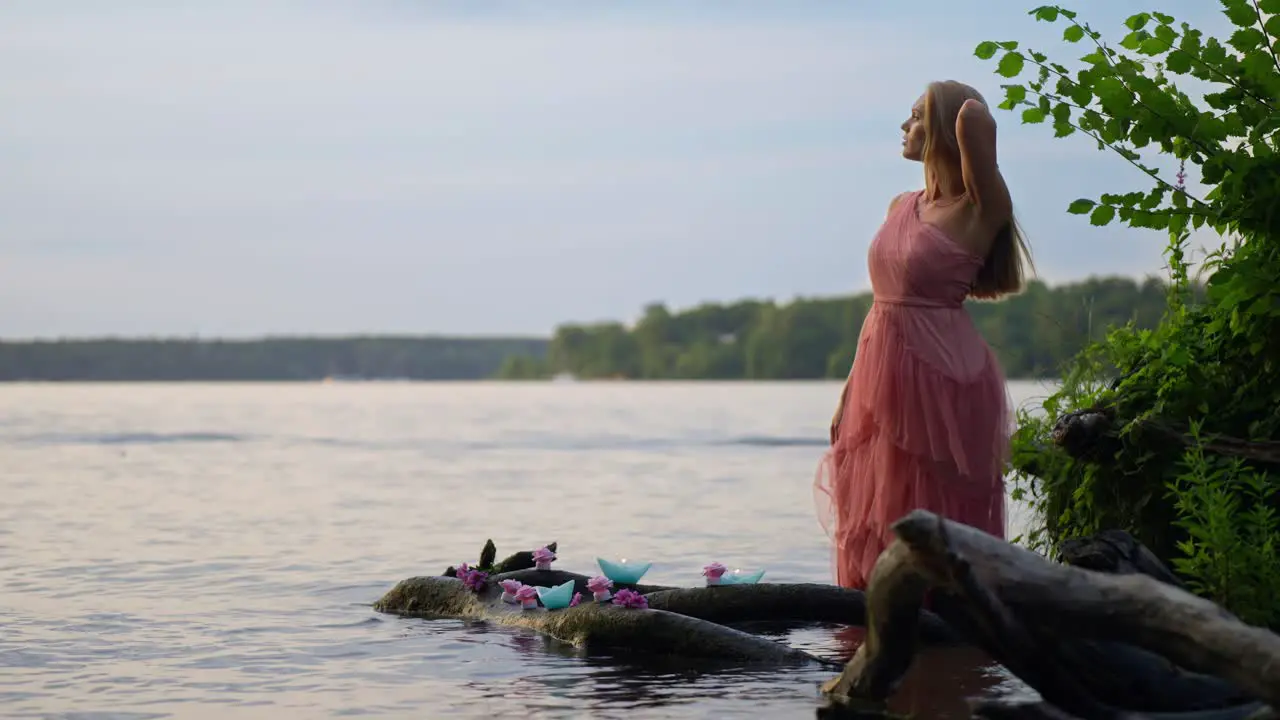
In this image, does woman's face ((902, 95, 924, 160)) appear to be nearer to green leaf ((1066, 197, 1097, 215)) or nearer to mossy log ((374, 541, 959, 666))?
green leaf ((1066, 197, 1097, 215))

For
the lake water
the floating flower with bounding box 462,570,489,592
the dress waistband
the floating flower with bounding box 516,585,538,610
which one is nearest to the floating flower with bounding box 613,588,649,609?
the lake water

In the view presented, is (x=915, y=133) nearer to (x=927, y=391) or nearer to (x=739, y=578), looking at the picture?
(x=927, y=391)

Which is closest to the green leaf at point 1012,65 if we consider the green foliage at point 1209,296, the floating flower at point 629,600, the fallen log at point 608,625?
the green foliage at point 1209,296

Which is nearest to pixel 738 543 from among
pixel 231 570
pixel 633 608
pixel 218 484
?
pixel 231 570

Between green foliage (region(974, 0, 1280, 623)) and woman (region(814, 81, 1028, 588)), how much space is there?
595 mm

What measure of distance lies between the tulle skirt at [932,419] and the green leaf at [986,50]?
4.35 ft

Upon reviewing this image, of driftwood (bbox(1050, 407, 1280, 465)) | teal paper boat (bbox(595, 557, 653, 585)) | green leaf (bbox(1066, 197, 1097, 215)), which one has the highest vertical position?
green leaf (bbox(1066, 197, 1097, 215))

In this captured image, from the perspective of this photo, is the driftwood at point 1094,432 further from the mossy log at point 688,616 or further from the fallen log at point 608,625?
the fallen log at point 608,625

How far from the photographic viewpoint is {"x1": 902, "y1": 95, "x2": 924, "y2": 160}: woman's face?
7.59 metres

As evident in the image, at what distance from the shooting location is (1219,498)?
20.8 ft

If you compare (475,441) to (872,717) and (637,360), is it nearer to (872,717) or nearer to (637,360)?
(872,717)

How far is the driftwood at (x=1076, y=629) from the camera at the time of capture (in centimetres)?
496

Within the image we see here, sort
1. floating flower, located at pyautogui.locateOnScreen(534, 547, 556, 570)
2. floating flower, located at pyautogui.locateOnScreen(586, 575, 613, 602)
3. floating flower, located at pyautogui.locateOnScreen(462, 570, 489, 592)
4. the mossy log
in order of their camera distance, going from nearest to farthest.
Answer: the mossy log < floating flower, located at pyautogui.locateOnScreen(586, 575, 613, 602) < floating flower, located at pyautogui.locateOnScreen(534, 547, 556, 570) < floating flower, located at pyautogui.locateOnScreen(462, 570, 489, 592)

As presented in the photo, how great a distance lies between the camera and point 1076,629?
5.26 metres
